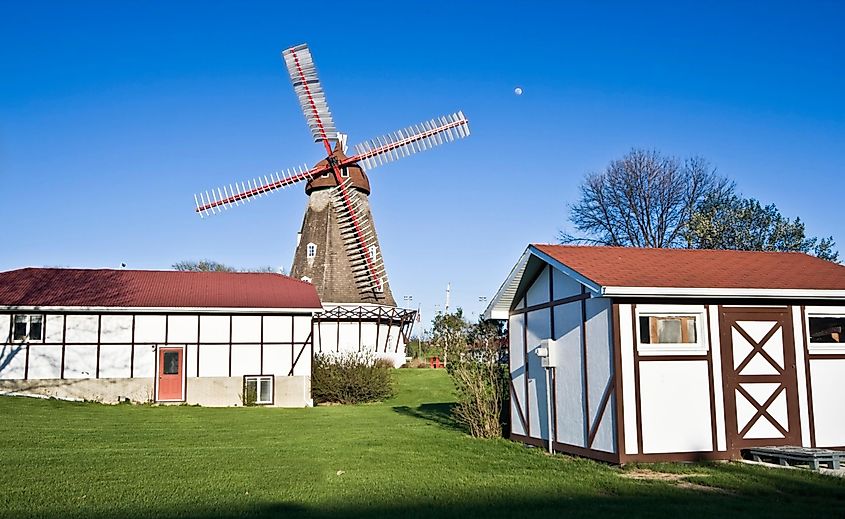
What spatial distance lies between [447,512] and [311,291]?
834 inches

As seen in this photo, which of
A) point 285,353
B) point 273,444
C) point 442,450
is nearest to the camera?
point 442,450

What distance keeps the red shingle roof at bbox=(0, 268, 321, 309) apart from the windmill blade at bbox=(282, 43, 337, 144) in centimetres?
881

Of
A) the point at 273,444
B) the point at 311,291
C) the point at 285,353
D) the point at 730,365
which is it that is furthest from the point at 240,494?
the point at 311,291

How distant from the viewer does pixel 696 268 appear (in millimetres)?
13750

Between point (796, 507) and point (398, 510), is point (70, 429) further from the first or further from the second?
point (796, 507)

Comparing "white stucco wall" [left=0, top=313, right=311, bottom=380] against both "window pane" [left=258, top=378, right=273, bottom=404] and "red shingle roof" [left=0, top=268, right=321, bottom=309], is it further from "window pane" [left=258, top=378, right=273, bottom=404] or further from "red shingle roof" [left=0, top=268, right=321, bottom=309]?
"red shingle roof" [left=0, top=268, right=321, bottom=309]

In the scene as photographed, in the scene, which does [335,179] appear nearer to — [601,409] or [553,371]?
[553,371]

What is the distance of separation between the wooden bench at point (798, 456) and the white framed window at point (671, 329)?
66.6 inches

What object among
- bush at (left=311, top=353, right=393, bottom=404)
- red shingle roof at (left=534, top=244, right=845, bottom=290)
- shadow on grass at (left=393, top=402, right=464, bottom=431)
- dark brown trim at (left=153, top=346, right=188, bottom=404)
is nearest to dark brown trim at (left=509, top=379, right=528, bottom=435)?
shadow on grass at (left=393, top=402, right=464, bottom=431)

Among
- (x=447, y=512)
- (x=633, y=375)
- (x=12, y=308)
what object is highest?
(x=12, y=308)

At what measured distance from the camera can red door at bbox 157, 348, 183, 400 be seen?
26.1 metres

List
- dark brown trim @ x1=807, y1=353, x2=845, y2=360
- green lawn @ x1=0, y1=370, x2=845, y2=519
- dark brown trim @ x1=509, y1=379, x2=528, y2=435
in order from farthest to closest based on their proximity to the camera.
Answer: dark brown trim @ x1=509, y1=379, x2=528, y2=435 → dark brown trim @ x1=807, y1=353, x2=845, y2=360 → green lawn @ x1=0, y1=370, x2=845, y2=519

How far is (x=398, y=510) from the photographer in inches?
348

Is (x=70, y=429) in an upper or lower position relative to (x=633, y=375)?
lower
